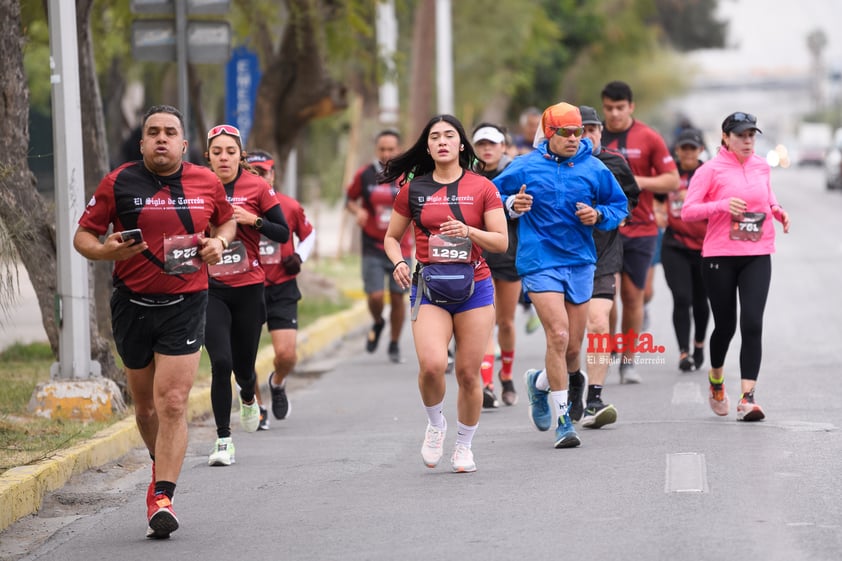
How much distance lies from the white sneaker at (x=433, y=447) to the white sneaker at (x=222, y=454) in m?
1.39

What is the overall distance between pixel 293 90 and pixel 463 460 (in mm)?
9543

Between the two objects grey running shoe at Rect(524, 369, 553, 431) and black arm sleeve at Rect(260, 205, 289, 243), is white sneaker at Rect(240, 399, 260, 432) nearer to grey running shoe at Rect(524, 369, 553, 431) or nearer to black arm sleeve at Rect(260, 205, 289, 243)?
black arm sleeve at Rect(260, 205, 289, 243)

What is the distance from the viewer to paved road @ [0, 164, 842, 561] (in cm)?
675

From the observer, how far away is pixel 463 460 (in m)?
8.58

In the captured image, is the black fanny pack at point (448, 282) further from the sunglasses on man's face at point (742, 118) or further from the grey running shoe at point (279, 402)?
the grey running shoe at point (279, 402)

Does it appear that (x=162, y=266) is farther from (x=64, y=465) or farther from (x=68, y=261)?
(x=68, y=261)

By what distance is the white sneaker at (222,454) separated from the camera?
370 inches

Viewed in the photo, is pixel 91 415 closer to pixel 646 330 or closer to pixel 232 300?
pixel 232 300

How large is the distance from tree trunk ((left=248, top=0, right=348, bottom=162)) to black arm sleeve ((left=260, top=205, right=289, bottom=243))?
7802mm

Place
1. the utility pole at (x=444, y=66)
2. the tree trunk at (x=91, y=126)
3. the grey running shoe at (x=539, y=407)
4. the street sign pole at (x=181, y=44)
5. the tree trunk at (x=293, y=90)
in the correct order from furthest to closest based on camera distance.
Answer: the utility pole at (x=444, y=66)
the tree trunk at (x=293, y=90)
the street sign pole at (x=181, y=44)
the tree trunk at (x=91, y=126)
the grey running shoe at (x=539, y=407)

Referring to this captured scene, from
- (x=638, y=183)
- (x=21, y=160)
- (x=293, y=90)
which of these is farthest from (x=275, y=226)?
(x=293, y=90)

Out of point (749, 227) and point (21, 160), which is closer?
point (749, 227)

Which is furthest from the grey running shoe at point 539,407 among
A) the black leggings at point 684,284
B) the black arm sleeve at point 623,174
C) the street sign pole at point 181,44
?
the street sign pole at point 181,44

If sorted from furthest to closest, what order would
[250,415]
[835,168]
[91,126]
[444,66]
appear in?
[835,168], [444,66], [91,126], [250,415]
